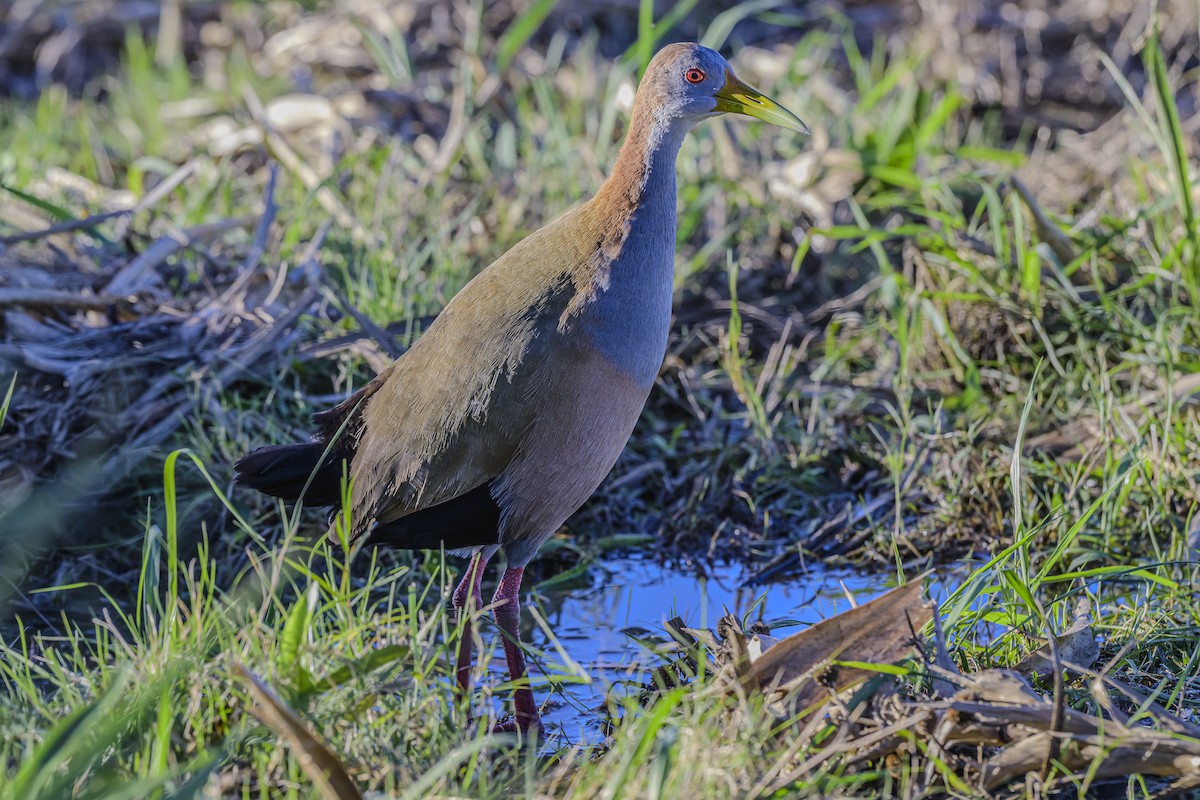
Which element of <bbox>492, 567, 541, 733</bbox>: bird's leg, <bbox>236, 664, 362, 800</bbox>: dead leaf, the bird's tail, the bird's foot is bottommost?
the bird's foot

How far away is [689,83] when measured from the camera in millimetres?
2998

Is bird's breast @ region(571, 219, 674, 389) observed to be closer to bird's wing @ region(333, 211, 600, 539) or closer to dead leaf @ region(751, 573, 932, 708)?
bird's wing @ region(333, 211, 600, 539)

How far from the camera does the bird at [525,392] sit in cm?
282

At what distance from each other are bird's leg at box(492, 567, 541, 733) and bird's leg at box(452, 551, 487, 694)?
0.18ft

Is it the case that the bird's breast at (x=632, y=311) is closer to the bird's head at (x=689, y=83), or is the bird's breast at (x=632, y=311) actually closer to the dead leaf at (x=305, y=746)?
the bird's head at (x=689, y=83)

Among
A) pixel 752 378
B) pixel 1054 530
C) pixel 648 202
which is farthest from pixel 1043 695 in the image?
pixel 752 378

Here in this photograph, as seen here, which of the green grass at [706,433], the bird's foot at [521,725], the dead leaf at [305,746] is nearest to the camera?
the dead leaf at [305,746]

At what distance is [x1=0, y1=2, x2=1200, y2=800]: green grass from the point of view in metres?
2.30

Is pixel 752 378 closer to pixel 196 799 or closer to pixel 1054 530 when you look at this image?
pixel 1054 530

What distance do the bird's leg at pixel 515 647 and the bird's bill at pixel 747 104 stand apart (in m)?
1.18

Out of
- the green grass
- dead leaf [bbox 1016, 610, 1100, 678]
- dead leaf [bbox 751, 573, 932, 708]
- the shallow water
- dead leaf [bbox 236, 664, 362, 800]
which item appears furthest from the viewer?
the shallow water

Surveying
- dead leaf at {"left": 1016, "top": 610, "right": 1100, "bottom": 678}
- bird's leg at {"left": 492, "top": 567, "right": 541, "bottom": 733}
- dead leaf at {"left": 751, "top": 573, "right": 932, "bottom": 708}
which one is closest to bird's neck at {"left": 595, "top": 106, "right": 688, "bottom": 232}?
bird's leg at {"left": 492, "top": 567, "right": 541, "bottom": 733}

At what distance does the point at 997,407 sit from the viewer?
392 cm

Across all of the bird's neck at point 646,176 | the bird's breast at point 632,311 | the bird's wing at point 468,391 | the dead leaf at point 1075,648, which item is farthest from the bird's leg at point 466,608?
the dead leaf at point 1075,648
